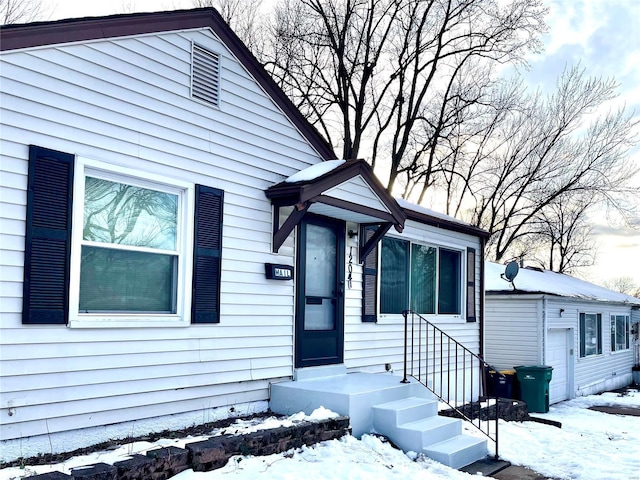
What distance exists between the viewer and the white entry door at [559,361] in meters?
13.7

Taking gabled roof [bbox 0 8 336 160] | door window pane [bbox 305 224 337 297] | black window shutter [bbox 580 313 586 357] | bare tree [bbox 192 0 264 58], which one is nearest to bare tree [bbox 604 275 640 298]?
black window shutter [bbox 580 313 586 357]

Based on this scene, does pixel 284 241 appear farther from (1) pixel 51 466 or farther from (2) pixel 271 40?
(2) pixel 271 40

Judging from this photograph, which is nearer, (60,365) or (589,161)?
(60,365)

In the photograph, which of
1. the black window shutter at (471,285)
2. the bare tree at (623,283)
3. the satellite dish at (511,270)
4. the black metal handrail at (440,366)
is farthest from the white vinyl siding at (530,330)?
the bare tree at (623,283)

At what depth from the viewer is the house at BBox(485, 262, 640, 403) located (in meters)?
13.4

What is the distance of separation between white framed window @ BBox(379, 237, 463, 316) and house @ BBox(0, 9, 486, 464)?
0.71 m

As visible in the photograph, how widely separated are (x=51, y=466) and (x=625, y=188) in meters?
23.7

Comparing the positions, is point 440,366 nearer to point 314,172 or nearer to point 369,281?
point 369,281

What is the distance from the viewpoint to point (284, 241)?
662 cm

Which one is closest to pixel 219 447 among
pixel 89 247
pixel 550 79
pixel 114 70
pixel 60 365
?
pixel 60 365

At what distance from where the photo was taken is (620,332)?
1934 cm

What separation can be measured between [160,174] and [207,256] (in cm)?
90

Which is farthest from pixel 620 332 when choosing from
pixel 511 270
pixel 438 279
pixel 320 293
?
pixel 320 293

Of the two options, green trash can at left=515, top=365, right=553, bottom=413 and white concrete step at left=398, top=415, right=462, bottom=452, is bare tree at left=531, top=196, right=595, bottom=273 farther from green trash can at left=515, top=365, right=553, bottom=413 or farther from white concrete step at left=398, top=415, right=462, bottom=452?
white concrete step at left=398, top=415, right=462, bottom=452
